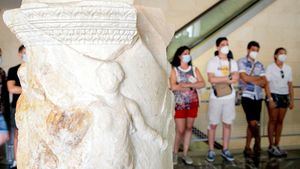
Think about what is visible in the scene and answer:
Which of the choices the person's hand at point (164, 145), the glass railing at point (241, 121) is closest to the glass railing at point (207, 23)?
the glass railing at point (241, 121)

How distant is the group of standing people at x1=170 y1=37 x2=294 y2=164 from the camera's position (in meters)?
4.83

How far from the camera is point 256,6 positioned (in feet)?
25.6

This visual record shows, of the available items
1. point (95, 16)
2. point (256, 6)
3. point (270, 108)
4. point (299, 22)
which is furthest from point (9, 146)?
point (299, 22)

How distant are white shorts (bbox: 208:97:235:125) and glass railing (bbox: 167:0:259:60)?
2.06 metres

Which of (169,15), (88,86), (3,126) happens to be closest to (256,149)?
(169,15)

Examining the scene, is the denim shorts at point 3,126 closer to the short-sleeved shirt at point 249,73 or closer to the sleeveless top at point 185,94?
the sleeveless top at point 185,94

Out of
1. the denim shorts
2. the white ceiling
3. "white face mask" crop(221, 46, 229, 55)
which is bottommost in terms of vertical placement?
the denim shorts

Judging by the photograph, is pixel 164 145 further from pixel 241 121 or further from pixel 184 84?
pixel 241 121

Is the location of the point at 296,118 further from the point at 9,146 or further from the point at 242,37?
the point at 9,146

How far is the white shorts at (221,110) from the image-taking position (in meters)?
5.01

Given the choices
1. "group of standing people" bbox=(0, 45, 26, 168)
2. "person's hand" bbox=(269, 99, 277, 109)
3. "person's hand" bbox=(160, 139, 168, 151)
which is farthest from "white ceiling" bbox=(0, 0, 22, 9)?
"person's hand" bbox=(160, 139, 168, 151)

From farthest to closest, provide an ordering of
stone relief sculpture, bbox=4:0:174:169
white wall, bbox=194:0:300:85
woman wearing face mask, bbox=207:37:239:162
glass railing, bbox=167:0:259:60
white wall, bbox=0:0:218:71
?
white wall, bbox=194:0:300:85 < white wall, bbox=0:0:218:71 < glass railing, bbox=167:0:259:60 < woman wearing face mask, bbox=207:37:239:162 < stone relief sculpture, bbox=4:0:174:169

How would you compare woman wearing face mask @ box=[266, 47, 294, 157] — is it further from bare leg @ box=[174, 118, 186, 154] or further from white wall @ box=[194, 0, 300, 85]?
white wall @ box=[194, 0, 300, 85]

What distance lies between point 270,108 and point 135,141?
168 inches
